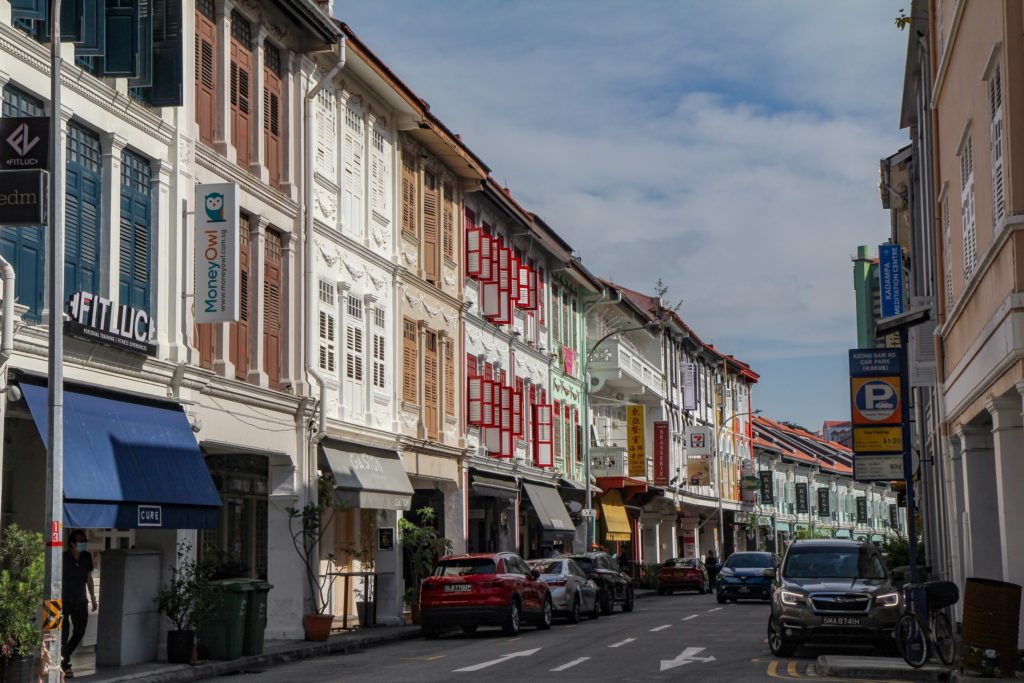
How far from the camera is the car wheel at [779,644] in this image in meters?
20.9

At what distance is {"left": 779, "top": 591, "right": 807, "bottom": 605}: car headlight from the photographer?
2070cm

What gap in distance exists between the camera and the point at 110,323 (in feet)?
64.7

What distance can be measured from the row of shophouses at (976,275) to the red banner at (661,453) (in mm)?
30934

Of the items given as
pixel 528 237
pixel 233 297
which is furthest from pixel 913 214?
pixel 233 297

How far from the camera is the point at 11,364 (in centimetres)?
1775

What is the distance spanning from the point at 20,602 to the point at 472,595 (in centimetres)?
1183

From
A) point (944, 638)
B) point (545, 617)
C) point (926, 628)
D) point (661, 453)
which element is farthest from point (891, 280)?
point (661, 453)

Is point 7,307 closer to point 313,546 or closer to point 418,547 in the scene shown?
point 313,546

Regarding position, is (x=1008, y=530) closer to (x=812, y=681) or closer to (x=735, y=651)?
(x=812, y=681)

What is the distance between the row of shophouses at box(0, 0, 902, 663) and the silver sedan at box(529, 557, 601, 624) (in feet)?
10.9

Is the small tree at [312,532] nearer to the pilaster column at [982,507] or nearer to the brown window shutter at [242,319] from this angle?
the brown window shutter at [242,319]

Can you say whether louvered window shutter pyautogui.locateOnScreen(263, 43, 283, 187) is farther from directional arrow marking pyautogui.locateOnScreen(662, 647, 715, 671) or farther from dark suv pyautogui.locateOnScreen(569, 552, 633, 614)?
dark suv pyautogui.locateOnScreen(569, 552, 633, 614)

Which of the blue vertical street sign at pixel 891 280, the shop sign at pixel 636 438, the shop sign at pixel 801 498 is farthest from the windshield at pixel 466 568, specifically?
the shop sign at pixel 801 498

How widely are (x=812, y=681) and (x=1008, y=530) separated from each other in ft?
9.69
